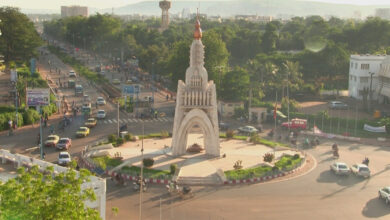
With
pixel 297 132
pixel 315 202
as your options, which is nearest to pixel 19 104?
pixel 297 132

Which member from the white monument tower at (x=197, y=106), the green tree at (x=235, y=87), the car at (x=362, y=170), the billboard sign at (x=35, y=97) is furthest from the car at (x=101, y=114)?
the car at (x=362, y=170)

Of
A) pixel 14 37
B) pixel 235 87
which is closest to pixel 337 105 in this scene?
pixel 235 87

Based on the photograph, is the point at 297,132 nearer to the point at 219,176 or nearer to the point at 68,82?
the point at 219,176

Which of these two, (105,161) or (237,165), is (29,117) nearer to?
(105,161)

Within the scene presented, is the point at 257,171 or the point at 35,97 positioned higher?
the point at 35,97

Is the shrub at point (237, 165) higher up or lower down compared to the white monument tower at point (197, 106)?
lower down

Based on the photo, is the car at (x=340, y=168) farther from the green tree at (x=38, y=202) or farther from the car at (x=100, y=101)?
the car at (x=100, y=101)

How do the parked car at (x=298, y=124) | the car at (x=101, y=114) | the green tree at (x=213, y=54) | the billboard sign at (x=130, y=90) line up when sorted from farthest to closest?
the green tree at (x=213, y=54) → the billboard sign at (x=130, y=90) → the car at (x=101, y=114) → the parked car at (x=298, y=124)
